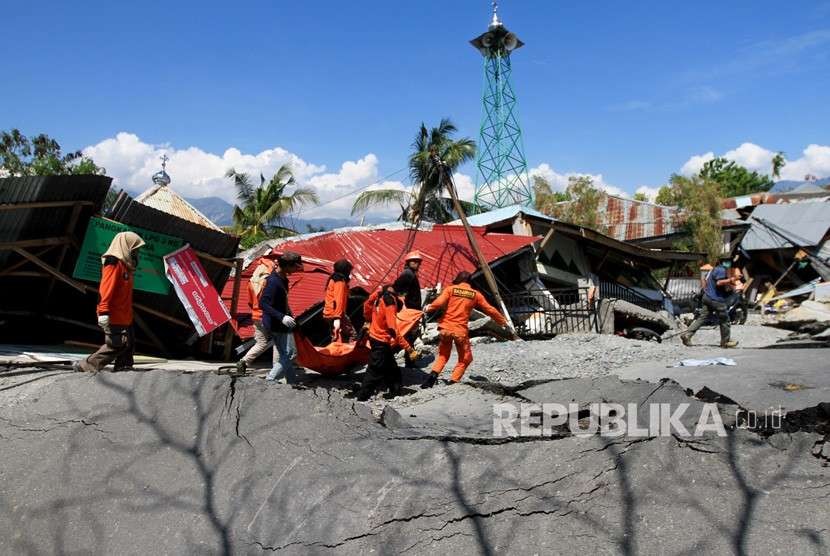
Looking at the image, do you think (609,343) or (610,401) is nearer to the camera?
(610,401)

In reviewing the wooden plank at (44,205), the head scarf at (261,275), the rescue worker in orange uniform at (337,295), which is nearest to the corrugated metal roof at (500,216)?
the head scarf at (261,275)

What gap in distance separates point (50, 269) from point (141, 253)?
1.02 m

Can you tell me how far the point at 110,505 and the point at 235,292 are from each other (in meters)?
5.09

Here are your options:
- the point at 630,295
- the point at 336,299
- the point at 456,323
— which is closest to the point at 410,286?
the point at 456,323

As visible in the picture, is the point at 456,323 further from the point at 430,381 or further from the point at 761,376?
the point at 761,376

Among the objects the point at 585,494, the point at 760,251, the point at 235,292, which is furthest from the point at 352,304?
the point at 760,251

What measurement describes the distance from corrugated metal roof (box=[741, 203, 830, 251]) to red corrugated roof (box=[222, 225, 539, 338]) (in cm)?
1545

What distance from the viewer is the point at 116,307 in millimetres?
5801

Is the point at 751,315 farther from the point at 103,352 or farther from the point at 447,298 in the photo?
the point at 103,352

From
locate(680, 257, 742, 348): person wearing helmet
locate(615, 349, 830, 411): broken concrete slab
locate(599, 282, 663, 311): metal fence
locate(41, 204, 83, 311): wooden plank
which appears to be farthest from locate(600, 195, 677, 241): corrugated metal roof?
locate(41, 204, 83, 311): wooden plank

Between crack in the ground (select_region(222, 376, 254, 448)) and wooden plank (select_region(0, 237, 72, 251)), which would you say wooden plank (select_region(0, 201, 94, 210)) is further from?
crack in the ground (select_region(222, 376, 254, 448))

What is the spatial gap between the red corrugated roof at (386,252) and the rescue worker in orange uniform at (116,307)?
4.85 m

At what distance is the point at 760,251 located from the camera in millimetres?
25750

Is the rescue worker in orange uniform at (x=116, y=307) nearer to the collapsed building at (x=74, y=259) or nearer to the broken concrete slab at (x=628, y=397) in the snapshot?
the collapsed building at (x=74, y=259)
